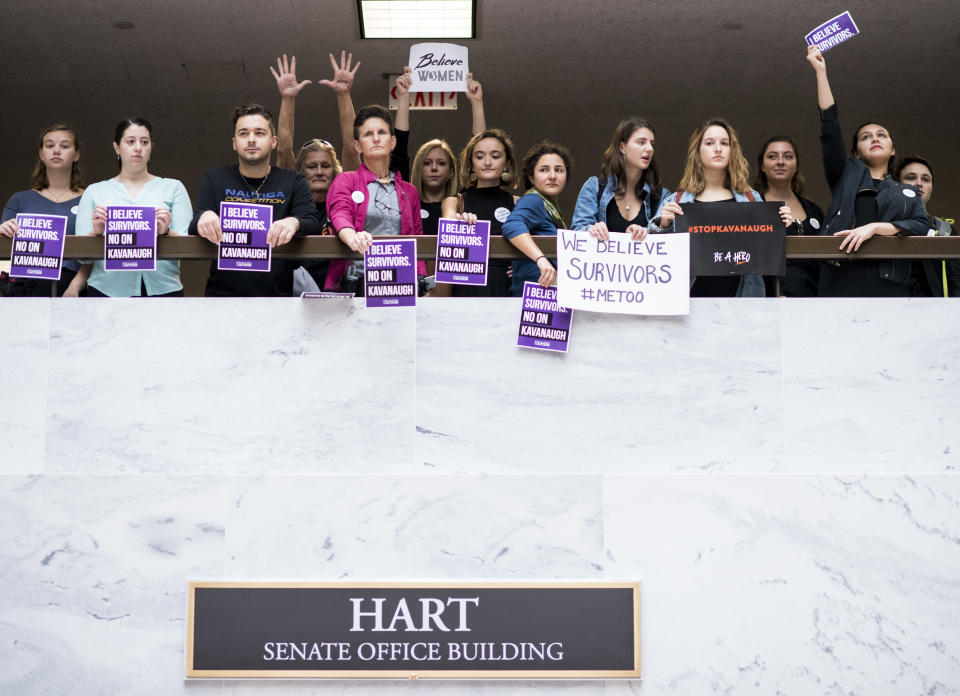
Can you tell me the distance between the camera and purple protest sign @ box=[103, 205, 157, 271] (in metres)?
4.00

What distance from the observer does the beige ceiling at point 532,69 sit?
694cm

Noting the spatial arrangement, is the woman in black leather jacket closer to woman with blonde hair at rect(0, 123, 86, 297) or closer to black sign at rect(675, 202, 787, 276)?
black sign at rect(675, 202, 787, 276)

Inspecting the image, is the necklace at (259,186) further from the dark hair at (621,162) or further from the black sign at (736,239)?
the black sign at (736,239)

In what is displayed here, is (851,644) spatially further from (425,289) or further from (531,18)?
(531,18)

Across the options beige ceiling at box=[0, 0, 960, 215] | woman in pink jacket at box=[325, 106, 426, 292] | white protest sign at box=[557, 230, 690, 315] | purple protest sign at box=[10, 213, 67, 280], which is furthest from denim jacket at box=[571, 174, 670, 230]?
beige ceiling at box=[0, 0, 960, 215]

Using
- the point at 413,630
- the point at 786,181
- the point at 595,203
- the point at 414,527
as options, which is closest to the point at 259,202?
the point at 595,203

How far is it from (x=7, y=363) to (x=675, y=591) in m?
2.68

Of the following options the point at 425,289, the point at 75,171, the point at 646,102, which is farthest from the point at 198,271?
the point at 425,289

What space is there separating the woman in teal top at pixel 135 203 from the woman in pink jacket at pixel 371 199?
66 centimetres

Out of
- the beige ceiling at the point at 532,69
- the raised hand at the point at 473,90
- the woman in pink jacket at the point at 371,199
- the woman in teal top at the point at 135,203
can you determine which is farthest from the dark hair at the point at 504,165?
the beige ceiling at the point at 532,69

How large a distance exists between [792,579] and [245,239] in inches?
96.1

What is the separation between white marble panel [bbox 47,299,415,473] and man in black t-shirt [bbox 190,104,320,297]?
28 cm

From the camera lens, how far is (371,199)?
4.47 metres

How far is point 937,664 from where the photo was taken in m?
3.78
